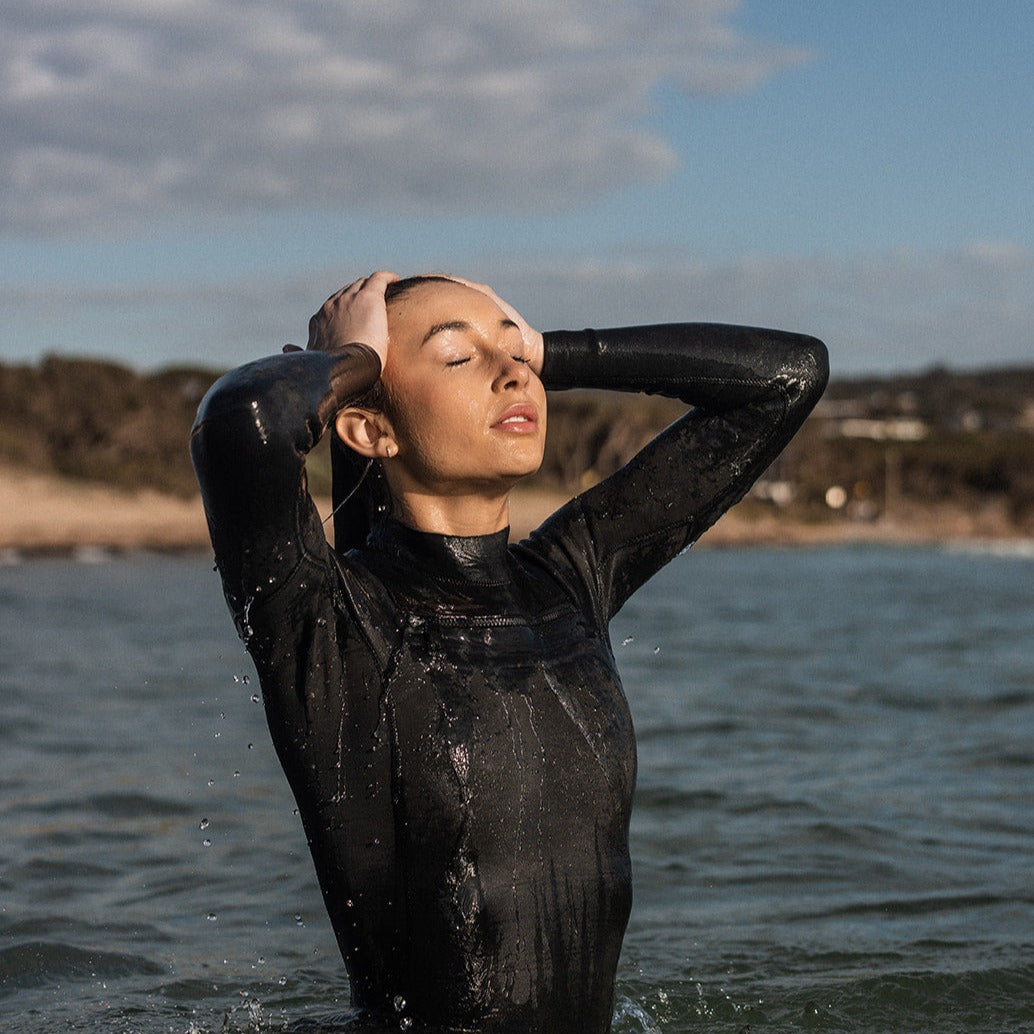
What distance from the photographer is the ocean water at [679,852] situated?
16.2 ft

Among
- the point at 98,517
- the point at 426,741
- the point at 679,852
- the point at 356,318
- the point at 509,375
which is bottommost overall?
the point at 98,517

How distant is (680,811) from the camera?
8125 millimetres

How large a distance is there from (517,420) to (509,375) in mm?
93

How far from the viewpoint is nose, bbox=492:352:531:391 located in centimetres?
318

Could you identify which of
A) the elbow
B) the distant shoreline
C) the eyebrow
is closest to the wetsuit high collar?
the eyebrow

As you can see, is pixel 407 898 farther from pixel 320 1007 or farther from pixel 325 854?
pixel 320 1007

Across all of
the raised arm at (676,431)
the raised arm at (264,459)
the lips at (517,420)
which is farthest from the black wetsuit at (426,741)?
the raised arm at (676,431)

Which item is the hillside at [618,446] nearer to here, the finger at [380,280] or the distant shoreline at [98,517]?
the distant shoreline at [98,517]

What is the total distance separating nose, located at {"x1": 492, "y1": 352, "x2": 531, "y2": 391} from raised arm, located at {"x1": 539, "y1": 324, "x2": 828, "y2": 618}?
33 cm

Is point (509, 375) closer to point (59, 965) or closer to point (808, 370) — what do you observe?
point (808, 370)

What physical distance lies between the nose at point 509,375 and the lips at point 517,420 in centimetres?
5

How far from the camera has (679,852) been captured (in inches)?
283

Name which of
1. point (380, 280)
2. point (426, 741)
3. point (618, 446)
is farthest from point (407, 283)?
point (618, 446)

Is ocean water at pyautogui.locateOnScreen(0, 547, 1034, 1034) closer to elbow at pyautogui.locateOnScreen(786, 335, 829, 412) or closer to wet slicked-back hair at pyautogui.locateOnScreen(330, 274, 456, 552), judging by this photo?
wet slicked-back hair at pyautogui.locateOnScreen(330, 274, 456, 552)
